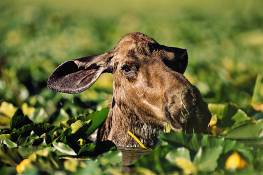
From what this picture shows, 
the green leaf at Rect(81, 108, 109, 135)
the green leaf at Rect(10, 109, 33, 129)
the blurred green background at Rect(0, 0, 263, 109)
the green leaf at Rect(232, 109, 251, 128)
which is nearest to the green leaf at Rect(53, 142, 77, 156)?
the green leaf at Rect(81, 108, 109, 135)

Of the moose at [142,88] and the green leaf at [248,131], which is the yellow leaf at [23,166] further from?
the green leaf at [248,131]

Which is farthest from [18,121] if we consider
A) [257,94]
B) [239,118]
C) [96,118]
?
[257,94]

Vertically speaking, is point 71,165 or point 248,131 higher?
point 248,131

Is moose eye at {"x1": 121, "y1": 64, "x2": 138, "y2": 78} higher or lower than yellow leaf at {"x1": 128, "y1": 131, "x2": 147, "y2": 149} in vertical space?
higher

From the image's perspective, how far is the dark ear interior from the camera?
29.2 feet

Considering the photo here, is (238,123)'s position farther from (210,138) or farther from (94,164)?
(94,164)

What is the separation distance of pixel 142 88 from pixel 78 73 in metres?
1.01

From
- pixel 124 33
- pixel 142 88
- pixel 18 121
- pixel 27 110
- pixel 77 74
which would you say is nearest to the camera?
pixel 142 88

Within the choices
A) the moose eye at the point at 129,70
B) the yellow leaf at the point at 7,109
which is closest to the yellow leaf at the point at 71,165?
the moose eye at the point at 129,70

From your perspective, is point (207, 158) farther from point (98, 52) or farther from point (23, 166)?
point (98, 52)

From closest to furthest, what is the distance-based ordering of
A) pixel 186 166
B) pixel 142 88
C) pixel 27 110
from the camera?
1. pixel 186 166
2. pixel 142 88
3. pixel 27 110

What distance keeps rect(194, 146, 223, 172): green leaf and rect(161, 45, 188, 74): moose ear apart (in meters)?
2.09

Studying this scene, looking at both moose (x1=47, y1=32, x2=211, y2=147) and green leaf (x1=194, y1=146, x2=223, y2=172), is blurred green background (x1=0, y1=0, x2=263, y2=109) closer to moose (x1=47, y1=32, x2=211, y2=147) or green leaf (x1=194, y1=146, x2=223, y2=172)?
moose (x1=47, y1=32, x2=211, y2=147)

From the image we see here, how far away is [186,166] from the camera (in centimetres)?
624
